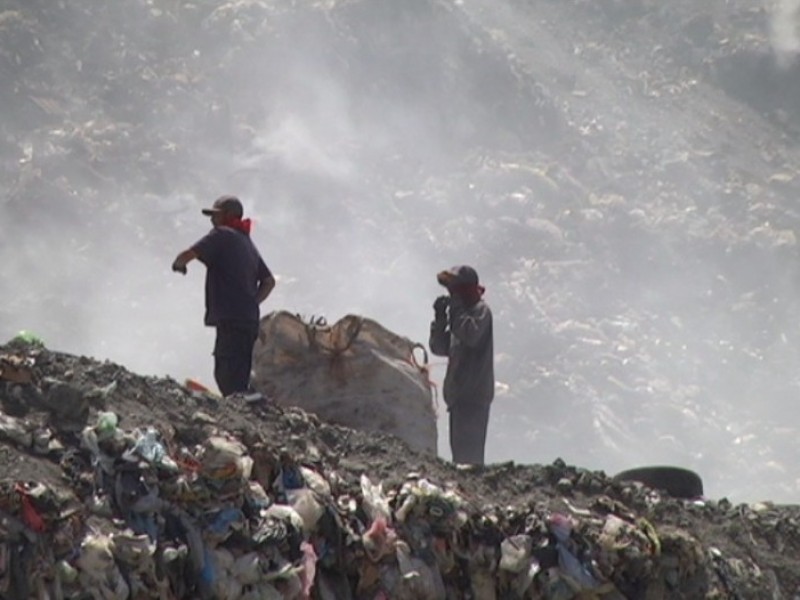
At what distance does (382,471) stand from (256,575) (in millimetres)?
972

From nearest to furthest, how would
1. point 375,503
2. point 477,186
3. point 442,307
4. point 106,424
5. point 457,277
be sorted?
point 106,424 < point 375,503 < point 457,277 < point 442,307 < point 477,186

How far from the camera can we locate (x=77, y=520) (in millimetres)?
3549

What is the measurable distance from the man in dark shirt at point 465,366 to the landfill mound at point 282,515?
44.5 inches

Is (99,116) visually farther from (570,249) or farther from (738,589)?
(738,589)

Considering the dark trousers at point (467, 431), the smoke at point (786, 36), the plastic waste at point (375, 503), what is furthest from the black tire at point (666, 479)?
the smoke at point (786, 36)

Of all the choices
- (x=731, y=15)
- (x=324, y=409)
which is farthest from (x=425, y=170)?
(x=324, y=409)

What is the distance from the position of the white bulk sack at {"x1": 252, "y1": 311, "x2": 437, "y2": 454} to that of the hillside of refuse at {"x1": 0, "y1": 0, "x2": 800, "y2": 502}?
20.5 feet

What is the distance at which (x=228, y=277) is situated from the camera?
18.2ft

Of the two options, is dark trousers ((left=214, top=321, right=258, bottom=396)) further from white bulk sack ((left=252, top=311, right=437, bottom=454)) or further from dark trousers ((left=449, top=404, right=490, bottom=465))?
dark trousers ((left=449, top=404, right=490, bottom=465))

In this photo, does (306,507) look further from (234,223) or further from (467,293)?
(467,293)

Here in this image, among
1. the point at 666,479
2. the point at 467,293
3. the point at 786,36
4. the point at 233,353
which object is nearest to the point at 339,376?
the point at 233,353

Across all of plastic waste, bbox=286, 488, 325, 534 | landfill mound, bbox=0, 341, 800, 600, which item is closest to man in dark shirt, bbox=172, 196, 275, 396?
landfill mound, bbox=0, 341, 800, 600

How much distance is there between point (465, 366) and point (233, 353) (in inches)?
49.5

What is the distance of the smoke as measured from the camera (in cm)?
1614
